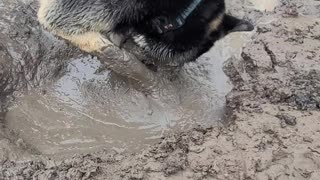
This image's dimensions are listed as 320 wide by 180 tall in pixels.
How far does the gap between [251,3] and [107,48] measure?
2107mm

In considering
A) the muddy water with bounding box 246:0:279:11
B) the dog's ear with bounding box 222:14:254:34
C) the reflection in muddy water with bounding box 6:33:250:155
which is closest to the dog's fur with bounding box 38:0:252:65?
the dog's ear with bounding box 222:14:254:34

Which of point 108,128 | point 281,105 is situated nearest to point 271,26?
point 281,105

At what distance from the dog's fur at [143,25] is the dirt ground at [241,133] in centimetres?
48

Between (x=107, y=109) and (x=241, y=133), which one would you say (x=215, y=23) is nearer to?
(x=241, y=133)

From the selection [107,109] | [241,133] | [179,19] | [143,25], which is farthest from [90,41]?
[241,133]

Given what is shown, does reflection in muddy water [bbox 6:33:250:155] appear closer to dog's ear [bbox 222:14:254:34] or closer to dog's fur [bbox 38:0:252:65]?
dog's fur [bbox 38:0:252:65]

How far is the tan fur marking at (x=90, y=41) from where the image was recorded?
4.03 meters

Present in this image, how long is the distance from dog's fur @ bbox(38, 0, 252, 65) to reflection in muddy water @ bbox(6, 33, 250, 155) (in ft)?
1.18

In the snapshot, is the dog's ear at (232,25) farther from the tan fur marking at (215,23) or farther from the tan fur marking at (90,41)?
the tan fur marking at (90,41)

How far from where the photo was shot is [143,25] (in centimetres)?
396

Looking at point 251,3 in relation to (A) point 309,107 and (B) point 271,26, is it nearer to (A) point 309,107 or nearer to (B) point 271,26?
(B) point 271,26

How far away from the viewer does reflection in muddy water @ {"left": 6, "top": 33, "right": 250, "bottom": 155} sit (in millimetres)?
3924

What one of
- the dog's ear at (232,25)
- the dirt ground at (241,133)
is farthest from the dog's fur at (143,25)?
the dirt ground at (241,133)

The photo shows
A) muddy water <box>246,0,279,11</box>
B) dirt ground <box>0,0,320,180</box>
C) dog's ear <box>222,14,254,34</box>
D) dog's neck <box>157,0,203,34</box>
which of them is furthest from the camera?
muddy water <box>246,0,279,11</box>
